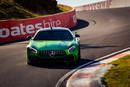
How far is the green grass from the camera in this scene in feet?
30.6

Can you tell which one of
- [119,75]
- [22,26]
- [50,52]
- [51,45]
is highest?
[51,45]

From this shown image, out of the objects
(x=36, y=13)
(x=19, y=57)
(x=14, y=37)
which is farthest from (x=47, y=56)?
(x=36, y=13)

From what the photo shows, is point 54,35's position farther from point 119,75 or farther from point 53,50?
point 119,75

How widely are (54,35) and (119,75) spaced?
3.90 m

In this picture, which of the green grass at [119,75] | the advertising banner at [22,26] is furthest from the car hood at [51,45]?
the advertising banner at [22,26]

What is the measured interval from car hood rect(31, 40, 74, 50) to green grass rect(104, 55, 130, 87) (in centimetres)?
178

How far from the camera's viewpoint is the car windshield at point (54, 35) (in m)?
13.5

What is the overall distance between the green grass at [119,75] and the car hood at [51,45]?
1776 millimetres

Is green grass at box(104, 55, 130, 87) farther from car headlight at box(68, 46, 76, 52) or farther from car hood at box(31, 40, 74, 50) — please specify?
car hood at box(31, 40, 74, 50)

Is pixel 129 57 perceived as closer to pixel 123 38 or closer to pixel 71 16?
pixel 123 38

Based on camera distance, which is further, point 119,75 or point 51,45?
point 51,45

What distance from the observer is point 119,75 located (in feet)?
34.3

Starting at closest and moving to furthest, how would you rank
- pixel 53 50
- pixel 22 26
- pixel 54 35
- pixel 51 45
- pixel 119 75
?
1. pixel 119 75
2. pixel 53 50
3. pixel 51 45
4. pixel 54 35
5. pixel 22 26

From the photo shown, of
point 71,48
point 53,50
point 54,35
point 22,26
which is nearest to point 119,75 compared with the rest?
point 71,48
